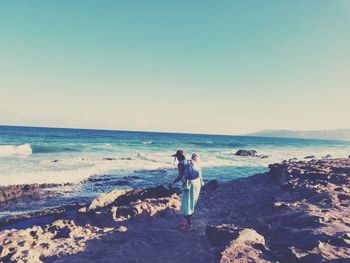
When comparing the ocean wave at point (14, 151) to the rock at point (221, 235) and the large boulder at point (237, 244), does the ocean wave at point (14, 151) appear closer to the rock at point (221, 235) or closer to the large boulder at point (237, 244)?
the rock at point (221, 235)

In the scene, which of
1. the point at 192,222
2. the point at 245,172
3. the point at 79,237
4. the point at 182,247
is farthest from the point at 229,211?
the point at 245,172

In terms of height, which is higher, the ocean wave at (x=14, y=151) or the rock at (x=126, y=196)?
the rock at (x=126, y=196)

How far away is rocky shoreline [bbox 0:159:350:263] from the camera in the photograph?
5871 millimetres

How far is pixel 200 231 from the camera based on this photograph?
27.1 feet

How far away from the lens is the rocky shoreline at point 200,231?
5.87 metres

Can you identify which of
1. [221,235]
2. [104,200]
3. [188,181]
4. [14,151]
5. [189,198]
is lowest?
[14,151]

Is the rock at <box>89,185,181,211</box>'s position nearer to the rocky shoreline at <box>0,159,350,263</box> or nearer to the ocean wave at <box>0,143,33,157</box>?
the rocky shoreline at <box>0,159,350,263</box>

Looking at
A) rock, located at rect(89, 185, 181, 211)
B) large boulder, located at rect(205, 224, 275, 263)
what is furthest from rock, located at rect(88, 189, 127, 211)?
large boulder, located at rect(205, 224, 275, 263)

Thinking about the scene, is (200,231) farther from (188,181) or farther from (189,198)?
(188,181)

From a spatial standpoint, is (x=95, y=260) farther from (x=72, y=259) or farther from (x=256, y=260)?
(x=256, y=260)

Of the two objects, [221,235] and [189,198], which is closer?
[221,235]

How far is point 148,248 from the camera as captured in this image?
7.12 metres

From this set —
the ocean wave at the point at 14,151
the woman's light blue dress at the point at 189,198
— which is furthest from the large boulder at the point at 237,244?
the ocean wave at the point at 14,151

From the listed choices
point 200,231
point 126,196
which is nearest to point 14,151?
point 126,196
